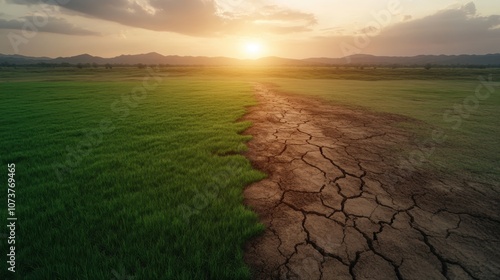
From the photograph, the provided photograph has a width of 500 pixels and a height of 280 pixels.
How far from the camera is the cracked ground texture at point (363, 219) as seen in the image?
2.36 metres

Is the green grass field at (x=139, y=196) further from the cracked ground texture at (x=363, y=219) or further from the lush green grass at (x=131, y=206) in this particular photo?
the cracked ground texture at (x=363, y=219)

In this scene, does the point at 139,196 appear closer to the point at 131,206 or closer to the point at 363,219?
the point at 131,206

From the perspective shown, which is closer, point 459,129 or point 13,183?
point 13,183

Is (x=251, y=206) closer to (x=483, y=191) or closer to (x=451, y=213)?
(x=451, y=213)

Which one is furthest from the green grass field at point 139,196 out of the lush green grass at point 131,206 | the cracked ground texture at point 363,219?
the cracked ground texture at point 363,219

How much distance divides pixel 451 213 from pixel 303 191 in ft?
6.44

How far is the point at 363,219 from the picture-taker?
3.12 m

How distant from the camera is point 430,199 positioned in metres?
3.65

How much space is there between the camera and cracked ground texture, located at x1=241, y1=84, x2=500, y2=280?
2363 mm

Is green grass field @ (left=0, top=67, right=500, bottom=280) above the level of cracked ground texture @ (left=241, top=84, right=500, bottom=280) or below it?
above

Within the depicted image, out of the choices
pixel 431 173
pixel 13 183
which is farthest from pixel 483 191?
pixel 13 183

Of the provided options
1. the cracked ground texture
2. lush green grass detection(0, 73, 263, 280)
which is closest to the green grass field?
lush green grass detection(0, 73, 263, 280)

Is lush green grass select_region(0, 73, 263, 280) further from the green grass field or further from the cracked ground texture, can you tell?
the cracked ground texture

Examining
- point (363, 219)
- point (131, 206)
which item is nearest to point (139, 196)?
point (131, 206)
